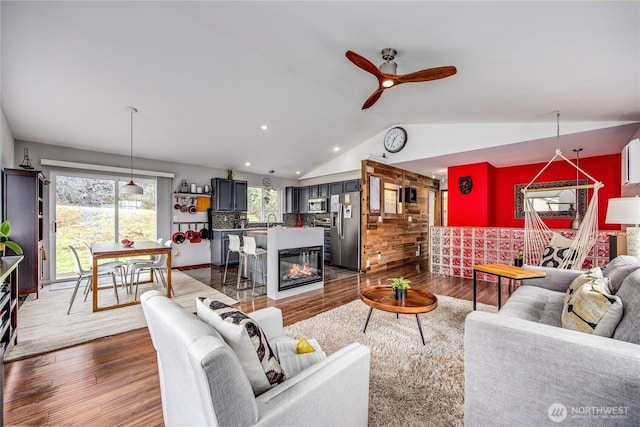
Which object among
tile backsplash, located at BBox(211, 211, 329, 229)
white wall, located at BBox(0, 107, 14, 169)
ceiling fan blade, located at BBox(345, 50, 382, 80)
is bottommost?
tile backsplash, located at BBox(211, 211, 329, 229)

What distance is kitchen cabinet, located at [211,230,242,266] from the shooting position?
19.9ft

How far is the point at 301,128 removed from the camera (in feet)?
16.5

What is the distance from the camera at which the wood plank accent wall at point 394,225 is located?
561 centimetres

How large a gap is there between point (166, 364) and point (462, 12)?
265 cm

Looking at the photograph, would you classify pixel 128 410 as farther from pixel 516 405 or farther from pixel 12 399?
pixel 516 405

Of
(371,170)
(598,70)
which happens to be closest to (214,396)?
(598,70)

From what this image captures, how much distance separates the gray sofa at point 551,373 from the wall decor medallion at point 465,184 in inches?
163

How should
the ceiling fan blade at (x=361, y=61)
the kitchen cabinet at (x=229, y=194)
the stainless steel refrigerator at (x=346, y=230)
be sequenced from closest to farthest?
the ceiling fan blade at (x=361, y=61) → the stainless steel refrigerator at (x=346, y=230) → the kitchen cabinet at (x=229, y=194)

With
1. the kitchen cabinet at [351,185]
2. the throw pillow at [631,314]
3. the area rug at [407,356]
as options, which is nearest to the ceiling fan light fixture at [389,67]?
the throw pillow at [631,314]

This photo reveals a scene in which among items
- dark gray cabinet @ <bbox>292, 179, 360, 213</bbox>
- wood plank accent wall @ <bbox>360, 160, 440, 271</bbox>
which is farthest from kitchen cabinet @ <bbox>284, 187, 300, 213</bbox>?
wood plank accent wall @ <bbox>360, 160, 440, 271</bbox>

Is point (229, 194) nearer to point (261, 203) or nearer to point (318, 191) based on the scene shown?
point (261, 203)

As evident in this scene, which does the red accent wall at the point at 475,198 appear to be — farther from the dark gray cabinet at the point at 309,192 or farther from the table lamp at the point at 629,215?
the table lamp at the point at 629,215

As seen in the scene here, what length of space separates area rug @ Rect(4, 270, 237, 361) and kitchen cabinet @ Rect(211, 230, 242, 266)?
6.67 feet

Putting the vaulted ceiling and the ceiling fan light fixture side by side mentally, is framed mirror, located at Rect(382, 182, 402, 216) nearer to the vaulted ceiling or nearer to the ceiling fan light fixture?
the vaulted ceiling
